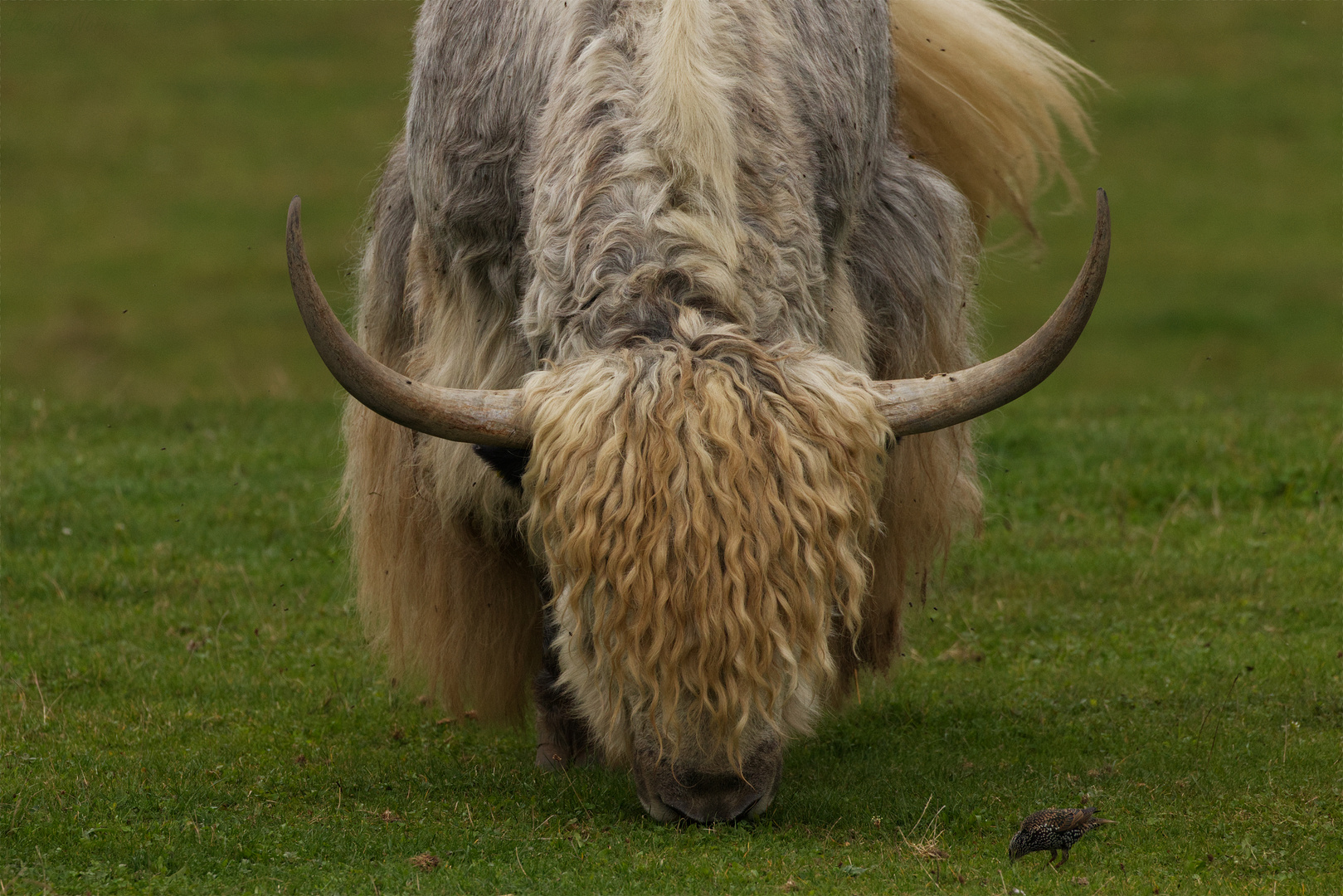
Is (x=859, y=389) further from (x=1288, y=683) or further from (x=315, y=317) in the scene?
(x=1288, y=683)

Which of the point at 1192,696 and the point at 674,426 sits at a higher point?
the point at 674,426

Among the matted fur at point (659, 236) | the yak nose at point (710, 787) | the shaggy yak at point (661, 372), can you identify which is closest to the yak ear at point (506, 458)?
the shaggy yak at point (661, 372)

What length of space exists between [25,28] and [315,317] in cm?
3048

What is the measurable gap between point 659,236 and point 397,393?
0.81m

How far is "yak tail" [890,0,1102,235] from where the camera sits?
22.6 ft

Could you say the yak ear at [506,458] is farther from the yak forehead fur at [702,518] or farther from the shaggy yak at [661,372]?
the yak forehead fur at [702,518]

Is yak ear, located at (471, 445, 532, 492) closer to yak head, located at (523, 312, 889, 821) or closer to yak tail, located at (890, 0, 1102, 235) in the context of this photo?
yak head, located at (523, 312, 889, 821)

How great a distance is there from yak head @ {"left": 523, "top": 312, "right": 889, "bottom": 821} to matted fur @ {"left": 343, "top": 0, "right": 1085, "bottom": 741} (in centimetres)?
2

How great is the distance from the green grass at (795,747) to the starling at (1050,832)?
0.23 ft

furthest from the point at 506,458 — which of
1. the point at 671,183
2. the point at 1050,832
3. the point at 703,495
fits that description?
the point at 1050,832

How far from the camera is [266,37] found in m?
33.8

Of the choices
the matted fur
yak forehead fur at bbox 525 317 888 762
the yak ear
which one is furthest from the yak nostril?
the yak ear

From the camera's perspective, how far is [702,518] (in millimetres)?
4301

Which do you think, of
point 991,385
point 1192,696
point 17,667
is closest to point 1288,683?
point 1192,696
